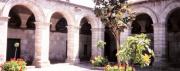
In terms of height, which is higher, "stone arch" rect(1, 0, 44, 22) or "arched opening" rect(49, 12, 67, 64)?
"stone arch" rect(1, 0, 44, 22)

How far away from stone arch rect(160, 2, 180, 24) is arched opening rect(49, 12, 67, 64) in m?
8.46

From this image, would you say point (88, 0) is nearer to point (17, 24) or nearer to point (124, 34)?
point (124, 34)

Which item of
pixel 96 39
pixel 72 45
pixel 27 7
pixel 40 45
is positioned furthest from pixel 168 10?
pixel 27 7

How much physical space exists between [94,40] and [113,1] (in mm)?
5969

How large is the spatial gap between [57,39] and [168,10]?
10046 millimetres

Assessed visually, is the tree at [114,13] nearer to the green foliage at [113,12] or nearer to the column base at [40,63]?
the green foliage at [113,12]

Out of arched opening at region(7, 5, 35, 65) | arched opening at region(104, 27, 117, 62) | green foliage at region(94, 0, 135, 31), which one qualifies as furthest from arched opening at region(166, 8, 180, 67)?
arched opening at region(7, 5, 35, 65)

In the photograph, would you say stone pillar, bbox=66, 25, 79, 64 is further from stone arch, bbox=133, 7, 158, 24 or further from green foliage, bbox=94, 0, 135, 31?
stone arch, bbox=133, 7, 158, 24

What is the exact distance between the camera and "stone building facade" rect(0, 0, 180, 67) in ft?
57.0

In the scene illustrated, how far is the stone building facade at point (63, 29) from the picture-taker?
17.4 metres

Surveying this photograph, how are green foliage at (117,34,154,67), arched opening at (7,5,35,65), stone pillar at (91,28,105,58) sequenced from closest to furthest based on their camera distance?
green foliage at (117,34,154,67) → arched opening at (7,5,35,65) → stone pillar at (91,28,105,58)

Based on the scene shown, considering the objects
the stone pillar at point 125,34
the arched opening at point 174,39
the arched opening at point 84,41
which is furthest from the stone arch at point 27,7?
the arched opening at point 174,39

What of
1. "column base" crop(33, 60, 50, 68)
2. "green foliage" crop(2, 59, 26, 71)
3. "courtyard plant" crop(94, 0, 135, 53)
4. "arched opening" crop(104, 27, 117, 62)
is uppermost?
"courtyard plant" crop(94, 0, 135, 53)

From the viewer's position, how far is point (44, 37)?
17719mm
